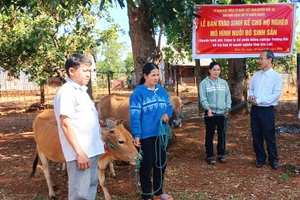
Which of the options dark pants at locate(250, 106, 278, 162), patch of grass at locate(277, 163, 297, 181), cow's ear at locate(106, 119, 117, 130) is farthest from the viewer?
dark pants at locate(250, 106, 278, 162)

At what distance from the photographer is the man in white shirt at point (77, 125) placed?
266 cm

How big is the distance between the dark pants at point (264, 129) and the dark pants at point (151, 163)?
2073 mm

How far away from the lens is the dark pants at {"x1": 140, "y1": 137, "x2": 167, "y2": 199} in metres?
3.72

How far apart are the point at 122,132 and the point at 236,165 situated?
2.55 meters

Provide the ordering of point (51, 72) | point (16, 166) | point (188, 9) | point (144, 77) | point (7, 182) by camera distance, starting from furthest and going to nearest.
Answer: point (51, 72) → point (16, 166) → point (7, 182) → point (188, 9) → point (144, 77)

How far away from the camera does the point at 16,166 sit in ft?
19.3

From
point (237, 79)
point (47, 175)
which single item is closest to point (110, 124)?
point (47, 175)

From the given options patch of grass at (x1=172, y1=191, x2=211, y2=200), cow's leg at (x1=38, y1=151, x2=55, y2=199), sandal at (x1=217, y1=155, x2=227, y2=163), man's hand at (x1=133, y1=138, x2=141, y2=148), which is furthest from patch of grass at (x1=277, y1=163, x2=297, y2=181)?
cow's leg at (x1=38, y1=151, x2=55, y2=199)

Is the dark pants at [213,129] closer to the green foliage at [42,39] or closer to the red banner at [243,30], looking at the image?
the red banner at [243,30]

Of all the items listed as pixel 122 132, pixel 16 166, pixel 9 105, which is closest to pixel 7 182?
pixel 16 166

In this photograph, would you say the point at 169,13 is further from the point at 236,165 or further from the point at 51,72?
the point at 51,72

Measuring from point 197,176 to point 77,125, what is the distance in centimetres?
277

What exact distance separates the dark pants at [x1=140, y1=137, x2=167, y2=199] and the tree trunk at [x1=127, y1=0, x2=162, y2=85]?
2.59 m

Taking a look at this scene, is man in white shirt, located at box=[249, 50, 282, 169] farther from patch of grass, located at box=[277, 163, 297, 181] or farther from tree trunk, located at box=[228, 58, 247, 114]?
tree trunk, located at box=[228, 58, 247, 114]
